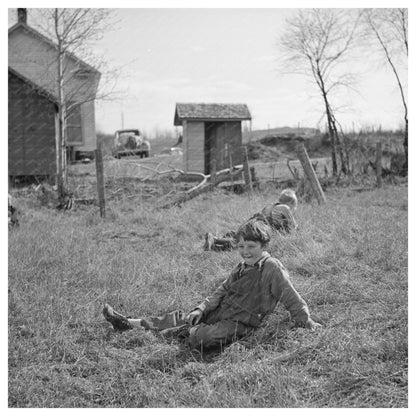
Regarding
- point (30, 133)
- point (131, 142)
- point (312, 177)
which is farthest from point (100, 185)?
point (131, 142)

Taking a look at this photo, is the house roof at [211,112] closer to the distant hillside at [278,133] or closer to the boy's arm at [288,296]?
the distant hillside at [278,133]

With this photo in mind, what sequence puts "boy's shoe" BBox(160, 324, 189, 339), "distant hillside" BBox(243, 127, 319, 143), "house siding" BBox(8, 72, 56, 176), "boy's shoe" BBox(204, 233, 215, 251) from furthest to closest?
"distant hillside" BBox(243, 127, 319, 143)
"house siding" BBox(8, 72, 56, 176)
"boy's shoe" BBox(204, 233, 215, 251)
"boy's shoe" BBox(160, 324, 189, 339)

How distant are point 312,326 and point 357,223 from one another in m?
3.79

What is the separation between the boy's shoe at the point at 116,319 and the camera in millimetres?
4250

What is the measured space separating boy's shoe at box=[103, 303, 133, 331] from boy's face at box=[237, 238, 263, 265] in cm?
112

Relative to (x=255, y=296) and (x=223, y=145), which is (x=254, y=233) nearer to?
(x=255, y=296)

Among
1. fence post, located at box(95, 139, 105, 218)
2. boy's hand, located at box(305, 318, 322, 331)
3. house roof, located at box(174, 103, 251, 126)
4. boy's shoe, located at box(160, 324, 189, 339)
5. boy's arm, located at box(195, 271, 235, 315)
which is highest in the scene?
house roof, located at box(174, 103, 251, 126)

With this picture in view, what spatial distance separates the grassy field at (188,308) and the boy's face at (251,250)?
52 cm

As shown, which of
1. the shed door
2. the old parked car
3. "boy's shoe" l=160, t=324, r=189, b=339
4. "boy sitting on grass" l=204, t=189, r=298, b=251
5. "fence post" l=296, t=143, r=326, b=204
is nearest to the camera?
"boy's shoe" l=160, t=324, r=189, b=339

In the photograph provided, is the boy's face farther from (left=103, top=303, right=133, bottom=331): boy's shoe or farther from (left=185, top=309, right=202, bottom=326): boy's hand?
(left=103, top=303, right=133, bottom=331): boy's shoe

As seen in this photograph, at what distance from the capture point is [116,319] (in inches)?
168

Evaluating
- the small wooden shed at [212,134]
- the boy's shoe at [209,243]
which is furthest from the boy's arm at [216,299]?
the small wooden shed at [212,134]

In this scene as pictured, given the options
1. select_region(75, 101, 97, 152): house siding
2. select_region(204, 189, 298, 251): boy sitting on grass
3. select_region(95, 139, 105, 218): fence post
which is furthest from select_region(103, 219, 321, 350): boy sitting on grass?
select_region(75, 101, 97, 152): house siding

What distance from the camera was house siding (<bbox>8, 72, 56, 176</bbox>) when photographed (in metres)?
17.2
